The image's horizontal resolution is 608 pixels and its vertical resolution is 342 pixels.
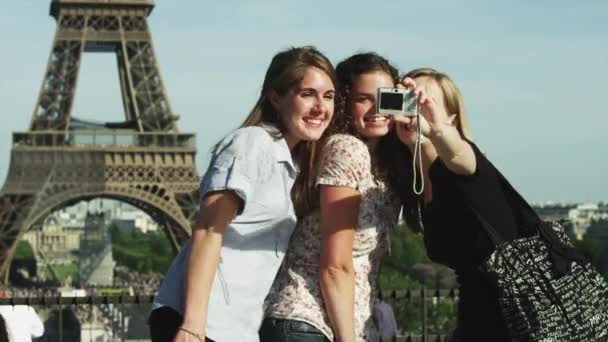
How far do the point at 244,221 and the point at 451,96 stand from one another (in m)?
0.75

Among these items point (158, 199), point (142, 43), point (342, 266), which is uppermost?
point (142, 43)

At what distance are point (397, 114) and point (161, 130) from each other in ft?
154

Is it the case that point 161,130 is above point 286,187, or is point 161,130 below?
above

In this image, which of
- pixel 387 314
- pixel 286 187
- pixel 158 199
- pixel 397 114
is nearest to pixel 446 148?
pixel 397 114

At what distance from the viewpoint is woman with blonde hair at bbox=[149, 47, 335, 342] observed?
14.1 feet

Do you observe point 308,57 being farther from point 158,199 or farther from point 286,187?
point 158,199

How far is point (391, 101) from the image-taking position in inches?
173

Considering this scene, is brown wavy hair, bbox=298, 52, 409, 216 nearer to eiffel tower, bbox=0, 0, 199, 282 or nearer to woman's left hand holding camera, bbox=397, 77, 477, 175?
woman's left hand holding camera, bbox=397, 77, 477, 175

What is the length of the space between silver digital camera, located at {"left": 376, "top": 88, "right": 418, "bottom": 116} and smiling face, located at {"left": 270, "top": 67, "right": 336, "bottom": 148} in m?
0.21

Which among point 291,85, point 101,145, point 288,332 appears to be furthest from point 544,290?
point 101,145

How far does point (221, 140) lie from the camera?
4.45 m

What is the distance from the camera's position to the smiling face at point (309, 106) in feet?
15.0

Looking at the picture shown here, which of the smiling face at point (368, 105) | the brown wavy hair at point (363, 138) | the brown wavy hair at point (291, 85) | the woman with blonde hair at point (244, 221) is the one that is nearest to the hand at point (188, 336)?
the woman with blonde hair at point (244, 221)

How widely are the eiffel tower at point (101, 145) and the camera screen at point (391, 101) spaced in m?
45.0
